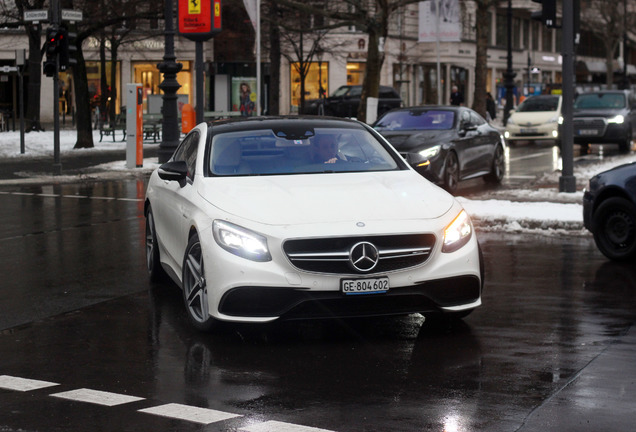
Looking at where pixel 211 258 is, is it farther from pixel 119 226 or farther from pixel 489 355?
pixel 119 226

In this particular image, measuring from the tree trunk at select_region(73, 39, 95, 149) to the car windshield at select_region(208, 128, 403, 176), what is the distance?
25244 millimetres

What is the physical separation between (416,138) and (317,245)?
41.4 feet

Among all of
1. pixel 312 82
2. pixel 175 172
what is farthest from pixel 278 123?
pixel 312 82

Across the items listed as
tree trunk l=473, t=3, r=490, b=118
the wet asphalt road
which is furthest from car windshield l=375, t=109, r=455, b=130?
tree trunk l=473, t=3, r=490, b=118

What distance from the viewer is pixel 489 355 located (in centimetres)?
727

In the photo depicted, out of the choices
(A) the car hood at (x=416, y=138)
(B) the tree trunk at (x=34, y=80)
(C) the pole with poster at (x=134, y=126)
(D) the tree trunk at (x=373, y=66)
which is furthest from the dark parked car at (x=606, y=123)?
(B) the tree trunk at (x=34, y=80)

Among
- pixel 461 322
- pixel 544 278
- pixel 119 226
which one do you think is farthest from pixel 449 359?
pixel 119 226

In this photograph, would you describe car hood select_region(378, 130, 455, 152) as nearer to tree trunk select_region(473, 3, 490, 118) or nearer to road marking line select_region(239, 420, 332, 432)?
road marking line select_region(239, 420, 332, 432)

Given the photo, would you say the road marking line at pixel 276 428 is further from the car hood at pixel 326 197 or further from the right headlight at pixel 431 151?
the right headlight at pixel 431 151

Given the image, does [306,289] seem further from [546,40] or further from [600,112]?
[546,40]

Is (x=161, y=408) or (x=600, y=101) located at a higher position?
(x=600, y=101)

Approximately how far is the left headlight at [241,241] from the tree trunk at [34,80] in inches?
1396

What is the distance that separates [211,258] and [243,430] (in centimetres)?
223

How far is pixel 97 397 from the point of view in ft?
20.4
